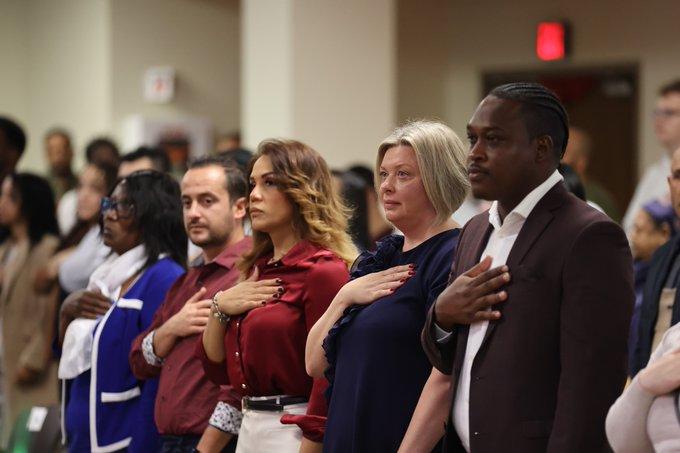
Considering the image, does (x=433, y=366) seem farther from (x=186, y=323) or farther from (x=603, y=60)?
(x=603, y=60)

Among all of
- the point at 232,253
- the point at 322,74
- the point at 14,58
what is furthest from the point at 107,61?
the point at 232,253

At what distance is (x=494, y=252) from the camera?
2484 millimetres

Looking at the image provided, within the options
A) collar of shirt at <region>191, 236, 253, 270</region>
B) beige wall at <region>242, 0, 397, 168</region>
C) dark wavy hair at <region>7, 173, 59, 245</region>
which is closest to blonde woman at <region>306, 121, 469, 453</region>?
collar of shirt at <region>191, 236, 253, 270</region>

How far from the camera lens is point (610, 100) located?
9070mm

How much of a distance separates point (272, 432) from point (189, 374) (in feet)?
1.72

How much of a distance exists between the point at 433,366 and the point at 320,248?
2.35 feet

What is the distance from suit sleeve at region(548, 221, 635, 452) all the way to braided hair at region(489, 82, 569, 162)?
231mm

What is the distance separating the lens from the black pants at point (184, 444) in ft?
11.5

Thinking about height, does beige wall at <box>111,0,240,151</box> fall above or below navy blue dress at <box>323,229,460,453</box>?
above

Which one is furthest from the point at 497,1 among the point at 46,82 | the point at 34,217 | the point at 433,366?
the point at 433,366

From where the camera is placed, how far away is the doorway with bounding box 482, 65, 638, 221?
8.96m

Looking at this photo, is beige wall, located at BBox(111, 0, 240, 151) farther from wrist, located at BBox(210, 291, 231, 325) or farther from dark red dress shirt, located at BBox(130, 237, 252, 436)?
wrist, located at BBox(210, 291, 231, 325)

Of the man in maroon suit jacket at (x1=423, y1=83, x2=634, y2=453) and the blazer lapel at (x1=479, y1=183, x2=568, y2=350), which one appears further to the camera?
the blazer lapel at (x1=479, y1=183, x2=568, y2=350)

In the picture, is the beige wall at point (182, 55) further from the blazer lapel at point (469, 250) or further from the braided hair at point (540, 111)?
the braided hair at point (540, 111)
